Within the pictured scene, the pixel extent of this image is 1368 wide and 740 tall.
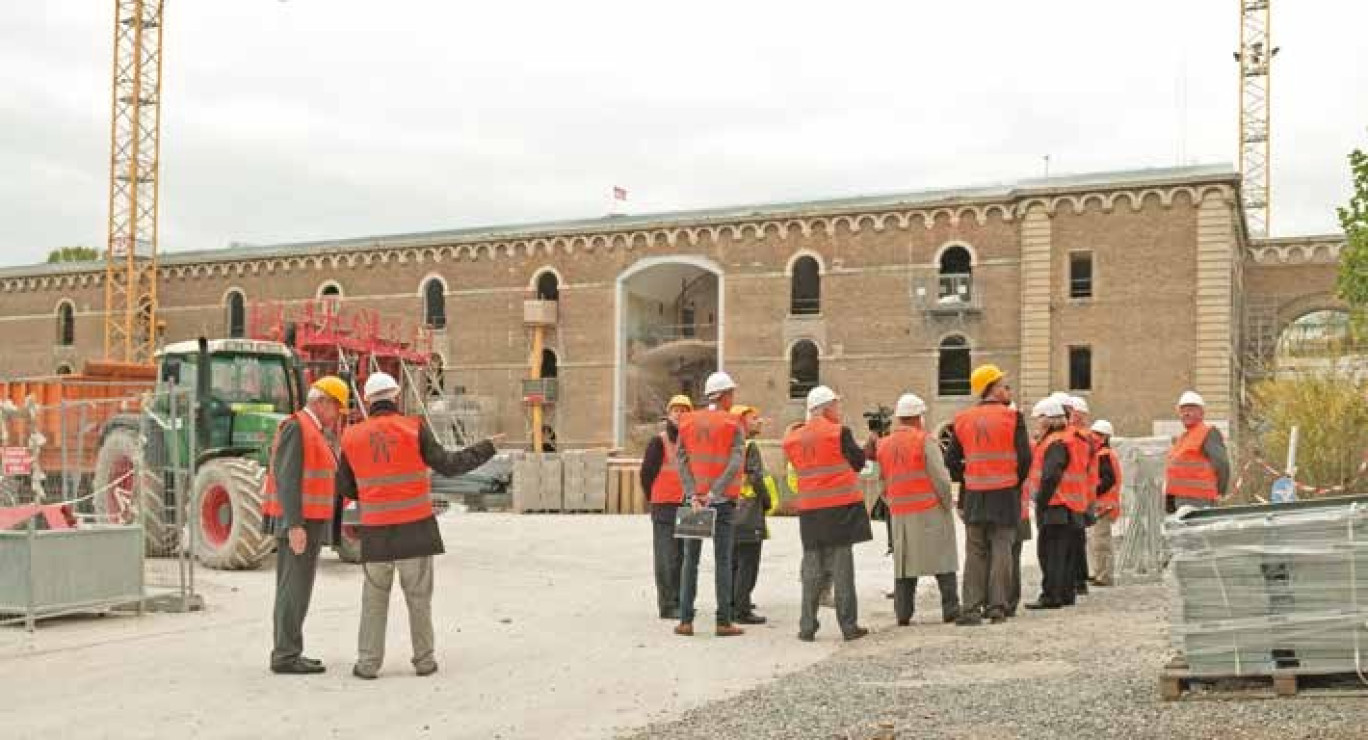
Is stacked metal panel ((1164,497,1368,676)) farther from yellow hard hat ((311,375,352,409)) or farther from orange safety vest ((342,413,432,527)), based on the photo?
yellow hard hat ((311,375,352,409))

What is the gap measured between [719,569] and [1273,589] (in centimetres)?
470

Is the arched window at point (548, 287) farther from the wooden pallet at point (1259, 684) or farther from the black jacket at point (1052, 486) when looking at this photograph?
the wooden pallet at point (1259, 684)

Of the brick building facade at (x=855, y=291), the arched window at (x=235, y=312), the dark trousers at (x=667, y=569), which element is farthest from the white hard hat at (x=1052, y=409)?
the arched window at (x=235, y=312)

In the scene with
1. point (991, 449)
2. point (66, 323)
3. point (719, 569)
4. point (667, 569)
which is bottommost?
point (667, 569)

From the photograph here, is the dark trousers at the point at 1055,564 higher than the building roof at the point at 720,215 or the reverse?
the reverse

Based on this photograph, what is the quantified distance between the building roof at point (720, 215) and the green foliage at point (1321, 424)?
27.0ft

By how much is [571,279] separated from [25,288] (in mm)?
21653

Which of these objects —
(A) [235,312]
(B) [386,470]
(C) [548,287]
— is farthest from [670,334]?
(B) [386,470]

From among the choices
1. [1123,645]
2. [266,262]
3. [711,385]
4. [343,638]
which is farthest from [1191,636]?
[266,262]

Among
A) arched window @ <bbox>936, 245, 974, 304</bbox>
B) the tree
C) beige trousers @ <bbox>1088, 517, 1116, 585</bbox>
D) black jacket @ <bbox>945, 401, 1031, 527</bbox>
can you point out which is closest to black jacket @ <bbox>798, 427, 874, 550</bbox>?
black jacket @ <bbox>945, 401, 1031, 527</bbox>

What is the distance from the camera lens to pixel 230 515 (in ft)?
50.6

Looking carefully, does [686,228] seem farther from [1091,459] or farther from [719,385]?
[719,385]

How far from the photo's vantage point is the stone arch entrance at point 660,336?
39131 millimetres

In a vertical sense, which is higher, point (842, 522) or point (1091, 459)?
point (1091, 459)
